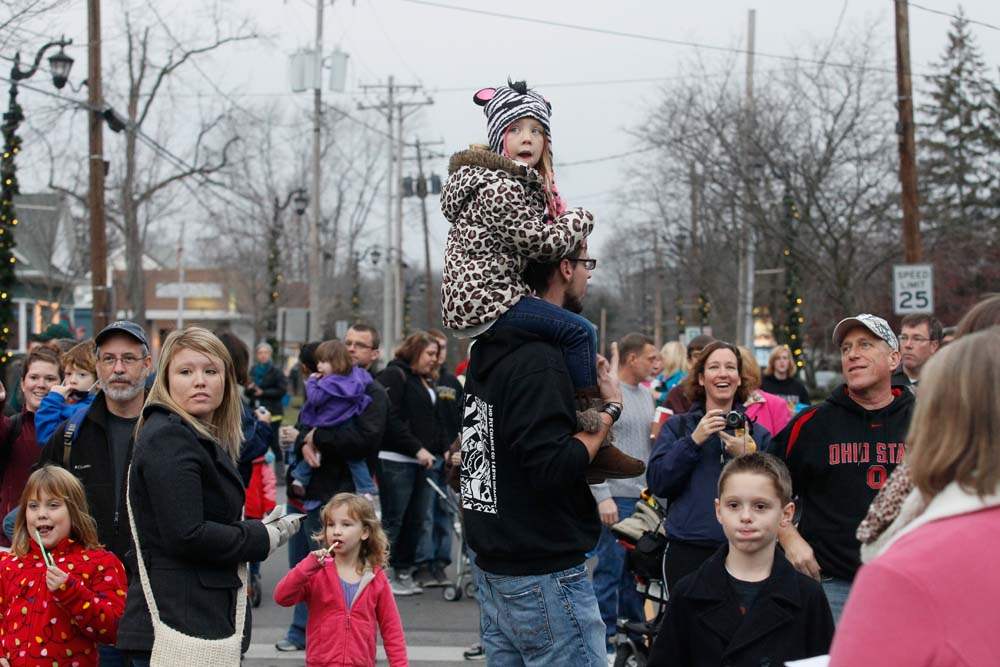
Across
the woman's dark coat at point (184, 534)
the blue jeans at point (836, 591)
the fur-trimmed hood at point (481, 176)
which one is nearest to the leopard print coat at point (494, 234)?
the fur-trimmed hood at point (481, 176)

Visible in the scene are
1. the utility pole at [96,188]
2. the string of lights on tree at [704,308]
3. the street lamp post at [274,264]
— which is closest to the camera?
the utility pole at [96,188]

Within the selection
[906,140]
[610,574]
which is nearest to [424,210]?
[906,140]

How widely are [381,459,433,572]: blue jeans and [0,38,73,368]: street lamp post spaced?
439 inches

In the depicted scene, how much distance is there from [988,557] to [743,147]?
25050mm

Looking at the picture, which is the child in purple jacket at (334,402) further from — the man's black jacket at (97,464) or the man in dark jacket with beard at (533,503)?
the man in dark jacket with beard at (533,503)

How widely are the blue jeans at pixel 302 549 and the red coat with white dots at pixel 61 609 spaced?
3.11 meters

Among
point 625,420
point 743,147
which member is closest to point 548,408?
point 625,420

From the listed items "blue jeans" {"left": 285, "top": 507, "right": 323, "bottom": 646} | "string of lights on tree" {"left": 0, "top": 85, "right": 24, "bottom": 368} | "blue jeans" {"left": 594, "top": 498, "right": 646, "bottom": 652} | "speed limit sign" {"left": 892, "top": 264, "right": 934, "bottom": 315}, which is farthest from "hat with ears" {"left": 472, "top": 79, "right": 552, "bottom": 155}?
"string of lights on tree" {"left": 0, "top": 85, "right": 24, "bottom": 368}

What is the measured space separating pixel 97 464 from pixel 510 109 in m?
2.67

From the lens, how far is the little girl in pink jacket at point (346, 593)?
228 inches

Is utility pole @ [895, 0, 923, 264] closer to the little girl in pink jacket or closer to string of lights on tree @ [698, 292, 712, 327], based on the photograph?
the little girl in pink jacket

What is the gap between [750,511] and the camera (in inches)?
161

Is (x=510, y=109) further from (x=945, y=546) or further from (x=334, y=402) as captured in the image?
(x=334, y=402)

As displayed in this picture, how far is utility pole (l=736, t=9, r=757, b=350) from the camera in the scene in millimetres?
25572
